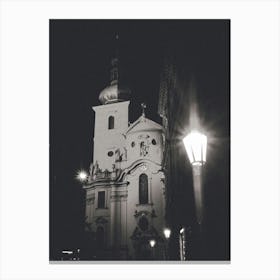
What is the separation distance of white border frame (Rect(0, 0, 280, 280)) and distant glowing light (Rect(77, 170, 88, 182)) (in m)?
0.44

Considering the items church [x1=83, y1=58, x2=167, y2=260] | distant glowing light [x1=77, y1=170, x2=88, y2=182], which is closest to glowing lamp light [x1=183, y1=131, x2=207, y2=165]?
church [x1=83, y1=58, x2=167, y2=260]

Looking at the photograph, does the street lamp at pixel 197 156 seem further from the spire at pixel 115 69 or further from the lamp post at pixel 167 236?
the spire at pixel 115 69

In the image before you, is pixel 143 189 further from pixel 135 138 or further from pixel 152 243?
pixel 135 138

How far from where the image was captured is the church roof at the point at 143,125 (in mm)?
5543

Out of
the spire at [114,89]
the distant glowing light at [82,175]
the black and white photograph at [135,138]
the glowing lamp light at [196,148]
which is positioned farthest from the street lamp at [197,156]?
the distant glowing light at [82,175]

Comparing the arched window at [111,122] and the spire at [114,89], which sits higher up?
the spire at [114,89]

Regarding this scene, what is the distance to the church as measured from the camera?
4945mm

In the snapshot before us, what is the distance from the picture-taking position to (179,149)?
207 inches

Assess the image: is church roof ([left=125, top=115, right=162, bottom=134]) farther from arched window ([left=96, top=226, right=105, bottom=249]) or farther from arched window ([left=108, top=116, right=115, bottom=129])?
arched window ([left=96, top=226, right=105, bottom=249])

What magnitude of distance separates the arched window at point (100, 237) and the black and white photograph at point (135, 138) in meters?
0.01

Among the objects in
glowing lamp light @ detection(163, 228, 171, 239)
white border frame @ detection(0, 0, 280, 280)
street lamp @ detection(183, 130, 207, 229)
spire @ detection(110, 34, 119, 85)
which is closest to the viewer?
street lamp @ detection(183, 130, 207, 229)
